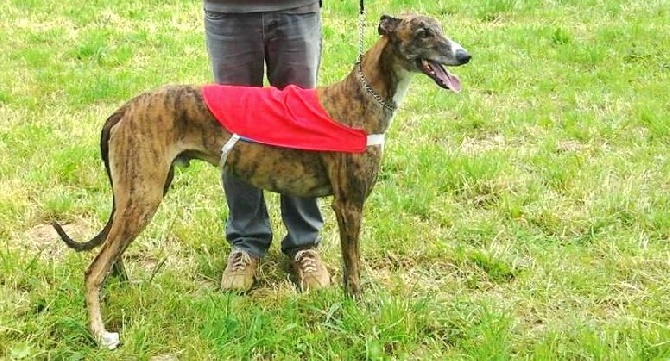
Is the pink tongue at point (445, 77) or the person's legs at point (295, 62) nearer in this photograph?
the pink tongue at point (445, 77)

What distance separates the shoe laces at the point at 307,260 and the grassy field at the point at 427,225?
6.4 inches

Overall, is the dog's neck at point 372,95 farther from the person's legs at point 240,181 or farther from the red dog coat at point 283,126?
the person's legs at point 240,181

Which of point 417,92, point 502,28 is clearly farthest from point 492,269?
point 502,28

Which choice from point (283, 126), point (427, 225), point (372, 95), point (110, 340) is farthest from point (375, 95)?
point (110, 340)

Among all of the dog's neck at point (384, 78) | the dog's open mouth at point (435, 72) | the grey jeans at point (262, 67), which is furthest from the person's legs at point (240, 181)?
the dog's open mouth at point (435, 72)

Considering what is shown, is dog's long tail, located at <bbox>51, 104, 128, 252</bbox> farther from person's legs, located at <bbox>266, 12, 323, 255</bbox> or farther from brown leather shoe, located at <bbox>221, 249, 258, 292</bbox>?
person's legs, located at <bbox>266, 12, 323, 255</bbox>

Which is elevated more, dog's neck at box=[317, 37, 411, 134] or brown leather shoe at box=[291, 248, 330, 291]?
dog's neck at box=[317, 37, 411, 134]

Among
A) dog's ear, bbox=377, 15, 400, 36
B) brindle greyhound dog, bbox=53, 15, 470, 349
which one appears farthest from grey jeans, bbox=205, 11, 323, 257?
dog's ear, bbox=377, 15, 400, 36

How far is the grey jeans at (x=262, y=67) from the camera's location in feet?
14.5

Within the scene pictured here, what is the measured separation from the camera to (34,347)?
3824mm

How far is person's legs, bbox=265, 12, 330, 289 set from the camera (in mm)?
4480

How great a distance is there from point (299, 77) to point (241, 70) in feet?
1.07

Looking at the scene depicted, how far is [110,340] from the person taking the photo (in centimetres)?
390

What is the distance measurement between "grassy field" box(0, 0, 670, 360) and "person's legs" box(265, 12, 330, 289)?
185 millimetres
